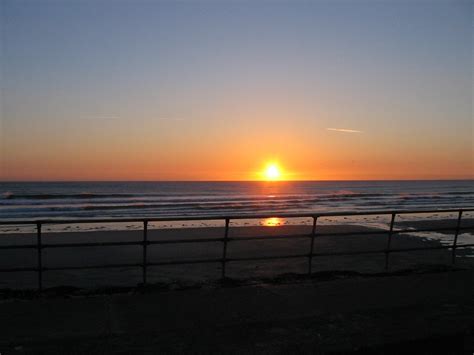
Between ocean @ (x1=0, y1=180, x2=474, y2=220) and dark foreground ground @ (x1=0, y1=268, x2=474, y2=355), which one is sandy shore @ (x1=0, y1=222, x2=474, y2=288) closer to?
dark foreground ground @ (x1=0, y1=268, x2=474, y2=355)

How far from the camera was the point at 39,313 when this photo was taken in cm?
483

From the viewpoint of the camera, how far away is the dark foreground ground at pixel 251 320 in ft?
13.0

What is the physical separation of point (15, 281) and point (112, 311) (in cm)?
491

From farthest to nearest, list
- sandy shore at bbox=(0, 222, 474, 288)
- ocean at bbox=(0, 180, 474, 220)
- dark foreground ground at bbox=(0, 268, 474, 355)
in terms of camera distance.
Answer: ocean at bbox=(0, 180, 474, 220)
sandy shore at bbox=(0, 222, 474, 288)
dark foreground ground at bbox=(0, 268, 474, 355)

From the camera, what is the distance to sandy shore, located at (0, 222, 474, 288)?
905 cm

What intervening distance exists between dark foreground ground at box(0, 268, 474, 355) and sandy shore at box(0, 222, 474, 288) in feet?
7.20

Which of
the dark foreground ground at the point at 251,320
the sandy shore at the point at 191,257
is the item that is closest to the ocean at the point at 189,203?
the sandy shore at the point at 191,257

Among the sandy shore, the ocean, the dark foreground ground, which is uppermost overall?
the dark foreground ground

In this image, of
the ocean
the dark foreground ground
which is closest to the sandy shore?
the dark foreground ground

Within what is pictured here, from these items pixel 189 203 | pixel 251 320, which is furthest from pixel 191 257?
pixel 189 203

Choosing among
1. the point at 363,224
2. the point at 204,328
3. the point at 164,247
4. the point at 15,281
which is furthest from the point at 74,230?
the point at 204,328

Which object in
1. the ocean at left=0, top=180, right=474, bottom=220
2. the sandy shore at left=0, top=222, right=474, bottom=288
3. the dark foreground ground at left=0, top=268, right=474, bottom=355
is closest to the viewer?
the dark foreground ground at left=0, top=268, right=474, bottom=355

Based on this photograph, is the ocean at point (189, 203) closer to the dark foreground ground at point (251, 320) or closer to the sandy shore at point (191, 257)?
the sandy shore at point (191, 257)

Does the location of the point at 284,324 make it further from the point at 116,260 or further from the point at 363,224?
the point at 363,224
